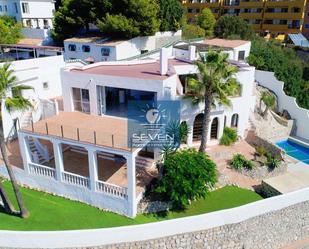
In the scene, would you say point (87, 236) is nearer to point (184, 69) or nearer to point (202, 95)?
point (202, 95)

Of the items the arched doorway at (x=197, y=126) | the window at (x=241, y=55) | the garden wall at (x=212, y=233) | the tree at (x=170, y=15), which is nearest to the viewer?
the garden wall at (x=212, y=233)

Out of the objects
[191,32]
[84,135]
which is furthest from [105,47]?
[84,135]

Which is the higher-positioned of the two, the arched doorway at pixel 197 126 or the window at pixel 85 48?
the window at pixel 85 48

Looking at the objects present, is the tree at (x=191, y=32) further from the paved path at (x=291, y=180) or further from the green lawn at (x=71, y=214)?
the green lawn at (x=71, y=214)

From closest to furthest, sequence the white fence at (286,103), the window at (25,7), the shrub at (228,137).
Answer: the shrub at (228,137) < the white fence at (286,103) < the window at (25,7)

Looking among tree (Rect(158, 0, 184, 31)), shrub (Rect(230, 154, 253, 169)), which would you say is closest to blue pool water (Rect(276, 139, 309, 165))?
shrub (Rect(230, 154, 253, 169))

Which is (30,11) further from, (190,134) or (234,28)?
(190,134)

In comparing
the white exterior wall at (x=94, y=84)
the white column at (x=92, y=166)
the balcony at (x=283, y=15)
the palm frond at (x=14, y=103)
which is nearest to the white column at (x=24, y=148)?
the palm frond at (x=14, y=103)
